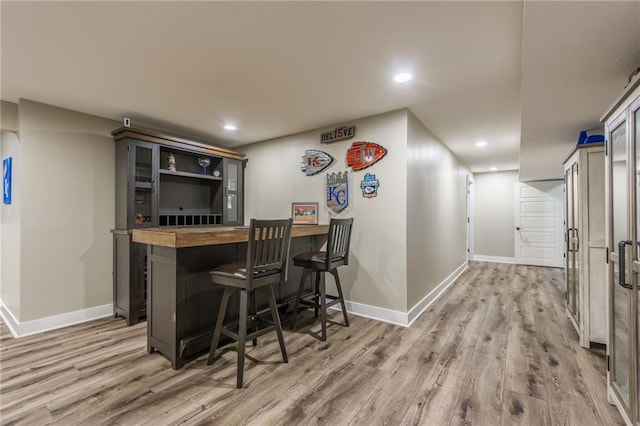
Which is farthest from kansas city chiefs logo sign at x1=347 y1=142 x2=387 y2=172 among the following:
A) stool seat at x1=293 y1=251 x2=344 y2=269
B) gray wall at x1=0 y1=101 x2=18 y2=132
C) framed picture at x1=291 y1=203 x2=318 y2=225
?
gray wall at x1=0 y1=101 x2=18 y2=132

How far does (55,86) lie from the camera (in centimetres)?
255

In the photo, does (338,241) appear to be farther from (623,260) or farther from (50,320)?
(50,320)

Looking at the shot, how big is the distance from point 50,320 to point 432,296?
4.47 m

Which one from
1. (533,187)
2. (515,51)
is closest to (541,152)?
(515,51)

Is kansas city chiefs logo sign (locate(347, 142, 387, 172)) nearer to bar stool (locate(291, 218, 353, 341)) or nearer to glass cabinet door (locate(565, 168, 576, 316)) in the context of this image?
bar stool (locate(291, 218, 353, 341))

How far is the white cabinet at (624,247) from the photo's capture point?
1.40 metres

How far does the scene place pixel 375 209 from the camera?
327 centimetres

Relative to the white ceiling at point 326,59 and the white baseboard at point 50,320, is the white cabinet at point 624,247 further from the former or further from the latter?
the white baseboard at point 50,320

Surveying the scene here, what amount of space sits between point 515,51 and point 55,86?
12.4ft

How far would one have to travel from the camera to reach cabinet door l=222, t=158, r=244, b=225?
4367 millimetres

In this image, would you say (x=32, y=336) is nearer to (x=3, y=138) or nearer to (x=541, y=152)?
(x=3, y=138)

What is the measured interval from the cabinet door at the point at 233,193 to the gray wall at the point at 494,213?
599 centimetres

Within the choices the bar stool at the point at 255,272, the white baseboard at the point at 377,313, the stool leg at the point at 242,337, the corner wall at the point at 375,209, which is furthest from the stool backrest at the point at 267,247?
the white baseboard at the point at 377,313

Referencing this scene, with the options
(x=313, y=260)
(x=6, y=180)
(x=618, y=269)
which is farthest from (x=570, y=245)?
(x=6, y=180)
